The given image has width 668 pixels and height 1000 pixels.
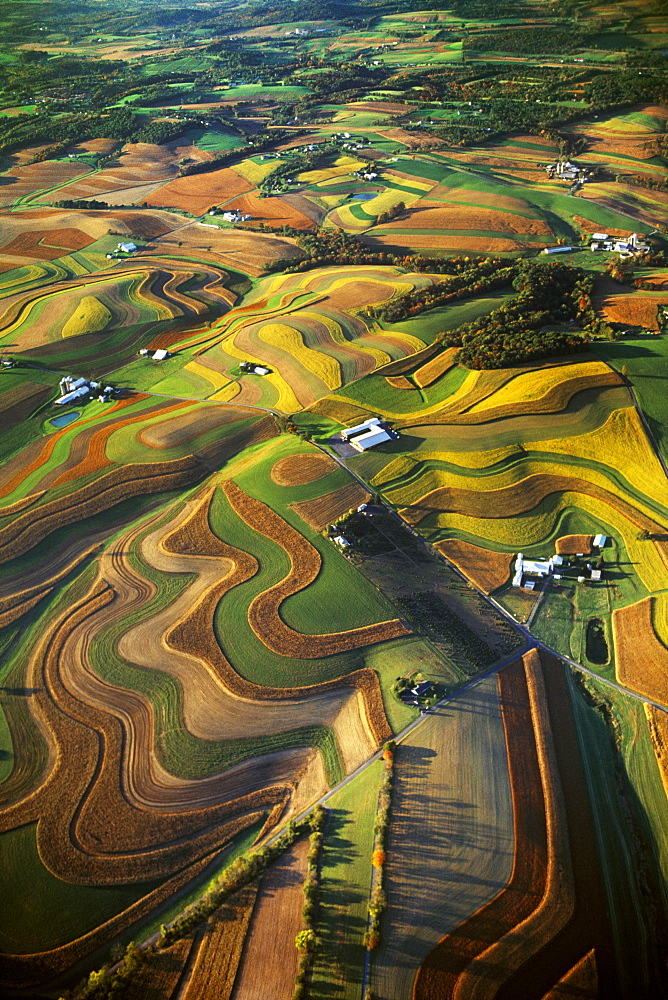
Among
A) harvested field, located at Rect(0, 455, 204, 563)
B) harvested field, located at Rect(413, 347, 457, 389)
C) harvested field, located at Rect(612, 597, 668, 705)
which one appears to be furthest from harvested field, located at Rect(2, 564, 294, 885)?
harvested field, located at Rect(413, 347, 457, 389)

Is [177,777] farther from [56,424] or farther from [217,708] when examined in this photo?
[56,424]

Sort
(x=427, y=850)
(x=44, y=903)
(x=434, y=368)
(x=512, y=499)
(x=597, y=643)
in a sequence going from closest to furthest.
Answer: (x=44, y=903) < (x=427, y=850) < (x=597, y=643) < (x=512, y=499) < (x=434, y=368)

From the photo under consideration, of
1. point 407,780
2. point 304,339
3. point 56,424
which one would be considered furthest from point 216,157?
point 407,780

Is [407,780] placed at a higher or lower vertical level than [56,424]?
lower

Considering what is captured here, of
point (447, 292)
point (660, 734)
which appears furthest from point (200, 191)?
point (660, 734)

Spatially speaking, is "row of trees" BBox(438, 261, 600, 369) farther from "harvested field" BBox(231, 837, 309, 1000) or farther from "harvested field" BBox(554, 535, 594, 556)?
"harvested field" BBox(231, 837, 309, 1000)

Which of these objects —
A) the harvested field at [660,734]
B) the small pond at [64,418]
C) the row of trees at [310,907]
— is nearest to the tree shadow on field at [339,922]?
the row of trees at [310,907]

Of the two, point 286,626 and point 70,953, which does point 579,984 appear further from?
point 286,626
